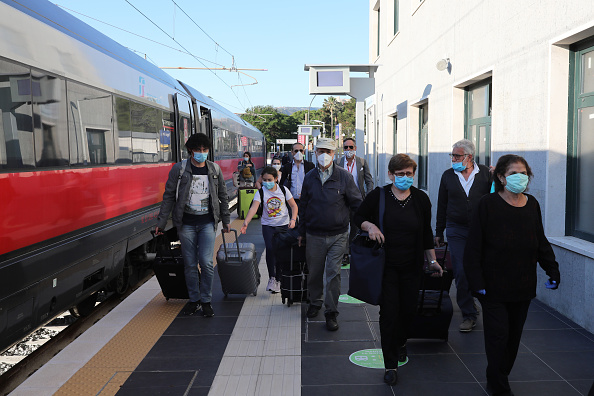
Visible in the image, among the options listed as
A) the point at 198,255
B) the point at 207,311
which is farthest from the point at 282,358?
the point at 198,255

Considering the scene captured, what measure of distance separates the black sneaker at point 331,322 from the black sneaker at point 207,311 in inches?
50.3

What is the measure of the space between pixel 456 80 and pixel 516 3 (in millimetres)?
2820

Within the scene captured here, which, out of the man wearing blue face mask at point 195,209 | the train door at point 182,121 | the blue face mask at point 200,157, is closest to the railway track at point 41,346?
the man wearing blue face mask at point 195,209

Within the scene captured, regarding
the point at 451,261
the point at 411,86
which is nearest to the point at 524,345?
the point at 451,261

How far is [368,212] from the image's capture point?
A: 15.0 ft

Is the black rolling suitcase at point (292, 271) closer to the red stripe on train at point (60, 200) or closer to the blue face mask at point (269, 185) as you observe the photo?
the blue face mask at point (269, 185)

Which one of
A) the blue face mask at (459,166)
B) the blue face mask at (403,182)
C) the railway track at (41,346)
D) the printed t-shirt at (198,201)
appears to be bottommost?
the railway track at (41,346)

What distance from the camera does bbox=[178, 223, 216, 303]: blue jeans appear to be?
634cm

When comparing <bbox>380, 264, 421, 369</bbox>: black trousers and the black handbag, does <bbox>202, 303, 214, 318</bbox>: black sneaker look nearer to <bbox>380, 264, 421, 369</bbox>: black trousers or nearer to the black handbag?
the black handbag

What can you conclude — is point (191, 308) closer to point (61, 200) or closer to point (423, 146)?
point (61, 200)

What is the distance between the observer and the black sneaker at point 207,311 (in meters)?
6.28

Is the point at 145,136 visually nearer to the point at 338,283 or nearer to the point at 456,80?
the point at 338,283

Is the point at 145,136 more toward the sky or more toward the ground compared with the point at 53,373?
more toward the sky

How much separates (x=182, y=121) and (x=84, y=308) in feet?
17.4
